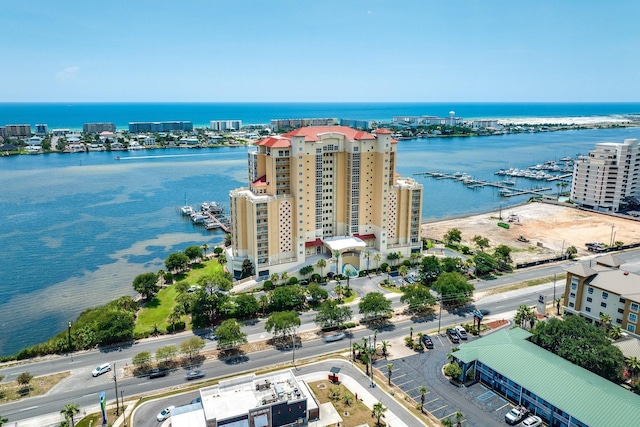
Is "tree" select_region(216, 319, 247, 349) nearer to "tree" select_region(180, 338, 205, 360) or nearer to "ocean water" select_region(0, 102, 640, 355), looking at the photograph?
"tree" select_region(180, 338, 205, 360)

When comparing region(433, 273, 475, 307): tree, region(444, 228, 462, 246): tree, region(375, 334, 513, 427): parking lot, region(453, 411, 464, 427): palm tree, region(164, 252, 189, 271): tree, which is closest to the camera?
region(453, 411, 464, 427): palm tree

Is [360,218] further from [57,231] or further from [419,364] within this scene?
[57,231]

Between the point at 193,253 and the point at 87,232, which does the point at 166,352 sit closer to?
the point at 193,253

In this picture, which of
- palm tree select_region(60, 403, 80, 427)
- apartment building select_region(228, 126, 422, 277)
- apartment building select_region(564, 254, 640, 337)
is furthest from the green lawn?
apartment building select_region(564, 254, 640, 337)

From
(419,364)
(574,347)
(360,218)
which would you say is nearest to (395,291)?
(360,218)

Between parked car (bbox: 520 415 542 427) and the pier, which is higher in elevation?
the pier

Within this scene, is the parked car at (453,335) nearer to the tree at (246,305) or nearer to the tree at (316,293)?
the tree at (316,293)

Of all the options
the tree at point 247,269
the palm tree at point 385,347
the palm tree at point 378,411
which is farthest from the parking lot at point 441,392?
the tree at point 247,269
